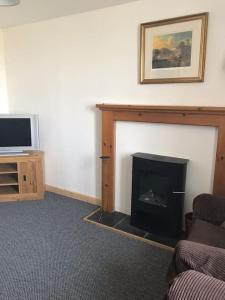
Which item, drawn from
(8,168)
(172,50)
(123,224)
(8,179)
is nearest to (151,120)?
Answer: (172,50)

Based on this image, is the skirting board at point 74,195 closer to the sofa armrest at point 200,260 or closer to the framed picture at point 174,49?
the framed picture at point 174,49

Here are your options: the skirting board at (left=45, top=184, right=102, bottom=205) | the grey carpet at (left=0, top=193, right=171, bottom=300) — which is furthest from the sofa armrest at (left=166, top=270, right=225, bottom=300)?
the skirting board at (left=45, top=184, right=102, bottom=205)

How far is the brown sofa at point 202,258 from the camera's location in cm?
93

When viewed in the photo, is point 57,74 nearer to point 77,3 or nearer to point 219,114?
point 77,3

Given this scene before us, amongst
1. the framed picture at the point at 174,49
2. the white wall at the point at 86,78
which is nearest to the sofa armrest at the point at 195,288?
the white wall at the point at 86,78

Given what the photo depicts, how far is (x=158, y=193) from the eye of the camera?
268 cm

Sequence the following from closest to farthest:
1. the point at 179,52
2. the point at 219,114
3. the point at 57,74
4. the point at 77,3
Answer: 1. the point at 219,114
2. the point at 179,52
3. the point at 77,3
4. the point at 57,74

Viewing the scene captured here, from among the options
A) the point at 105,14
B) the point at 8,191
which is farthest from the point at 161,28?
the point at 8,191

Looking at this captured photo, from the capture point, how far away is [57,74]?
3324mm

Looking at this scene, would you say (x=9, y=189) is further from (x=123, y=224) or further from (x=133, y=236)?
Result: (x=133, y=236)

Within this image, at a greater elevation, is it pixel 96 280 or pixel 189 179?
pixel 189 179

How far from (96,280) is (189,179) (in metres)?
1.29

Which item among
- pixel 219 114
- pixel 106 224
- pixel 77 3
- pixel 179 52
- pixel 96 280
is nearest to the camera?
pixel 96 280

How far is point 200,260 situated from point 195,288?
35 cm
